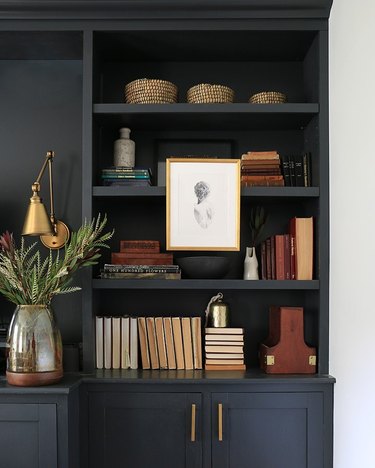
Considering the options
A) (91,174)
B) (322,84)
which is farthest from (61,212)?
(322,84)

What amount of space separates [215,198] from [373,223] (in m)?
0.89

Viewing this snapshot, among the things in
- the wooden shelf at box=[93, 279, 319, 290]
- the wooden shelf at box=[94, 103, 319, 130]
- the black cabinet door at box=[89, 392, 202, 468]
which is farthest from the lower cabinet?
the wooden shelf at box=[94, 103, 319, 130]

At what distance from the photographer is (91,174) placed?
9.02ft

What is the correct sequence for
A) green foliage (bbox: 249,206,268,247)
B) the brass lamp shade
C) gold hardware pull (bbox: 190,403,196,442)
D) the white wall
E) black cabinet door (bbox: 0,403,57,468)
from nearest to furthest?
the white wall → black cabinet door (bbox: 0,403,57,468) → gold hardware pull (bbox: 190,403,196,442) → the brass lamp shade → green foliage (bbox: 249,206,268,247)

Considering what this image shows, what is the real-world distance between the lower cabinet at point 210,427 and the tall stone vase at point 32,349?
275 millimetres

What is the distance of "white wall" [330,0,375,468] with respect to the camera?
6.94 ft

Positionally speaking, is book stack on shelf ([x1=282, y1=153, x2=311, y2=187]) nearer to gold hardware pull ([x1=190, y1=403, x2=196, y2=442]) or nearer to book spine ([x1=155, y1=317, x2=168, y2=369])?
book spine ([x1=155, y1=317, x2=168, y2=369])

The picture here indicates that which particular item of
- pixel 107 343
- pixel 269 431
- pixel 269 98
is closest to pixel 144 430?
pixel 107 343

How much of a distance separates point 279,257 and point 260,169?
0.42 metres

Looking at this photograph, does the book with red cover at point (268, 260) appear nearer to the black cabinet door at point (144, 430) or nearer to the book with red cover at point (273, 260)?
the book with red cover at point (273, 260)

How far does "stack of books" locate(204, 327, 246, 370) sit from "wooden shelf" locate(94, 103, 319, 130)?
39.1 inches

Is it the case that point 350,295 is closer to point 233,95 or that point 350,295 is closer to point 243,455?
point 243,455

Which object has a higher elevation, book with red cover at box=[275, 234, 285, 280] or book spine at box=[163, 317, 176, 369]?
book with red cover at box=[275, 234, 285, 280]

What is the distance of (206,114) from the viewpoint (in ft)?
9.12
